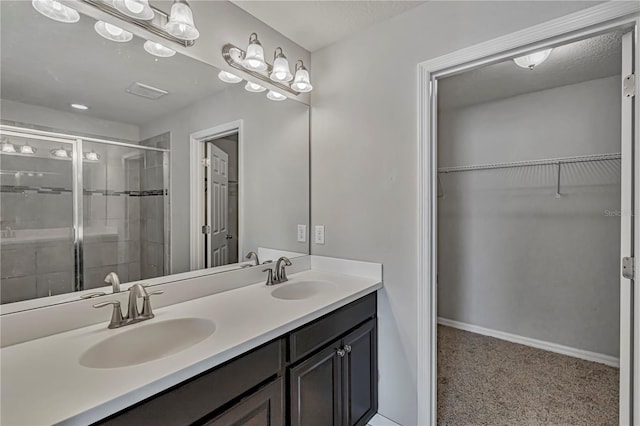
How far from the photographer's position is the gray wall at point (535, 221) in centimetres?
235

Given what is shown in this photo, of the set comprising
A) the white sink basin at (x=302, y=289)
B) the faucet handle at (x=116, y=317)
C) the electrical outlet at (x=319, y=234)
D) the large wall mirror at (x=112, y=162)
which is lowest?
the white sink basin at (x=302, y=289)

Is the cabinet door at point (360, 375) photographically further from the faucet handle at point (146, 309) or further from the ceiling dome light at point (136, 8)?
the ceiling dome light at point (136, 8)

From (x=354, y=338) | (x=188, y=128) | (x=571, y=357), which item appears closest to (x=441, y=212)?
(x=571, y=357)

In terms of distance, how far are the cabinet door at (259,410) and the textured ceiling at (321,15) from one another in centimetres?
183

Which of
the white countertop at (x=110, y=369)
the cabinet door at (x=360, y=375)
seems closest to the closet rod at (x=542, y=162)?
the cabinet door at (x=360, y=375)

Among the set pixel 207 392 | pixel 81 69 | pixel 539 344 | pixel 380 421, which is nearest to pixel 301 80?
pixel 81 69

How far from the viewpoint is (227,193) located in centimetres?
170

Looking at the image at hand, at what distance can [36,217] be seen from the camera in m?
1.03

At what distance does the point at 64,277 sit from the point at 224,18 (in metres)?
1.41

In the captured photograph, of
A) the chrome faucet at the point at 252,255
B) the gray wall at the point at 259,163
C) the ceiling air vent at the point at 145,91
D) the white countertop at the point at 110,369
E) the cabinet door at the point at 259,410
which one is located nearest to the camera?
the white countertop at the point at 110,369

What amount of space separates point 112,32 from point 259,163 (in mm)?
925

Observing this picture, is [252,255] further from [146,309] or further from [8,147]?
[8,147]

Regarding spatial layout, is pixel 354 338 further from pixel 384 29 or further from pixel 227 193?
pixel 384 29

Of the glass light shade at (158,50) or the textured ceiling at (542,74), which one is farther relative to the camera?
the textured ceiling at (542,74)
